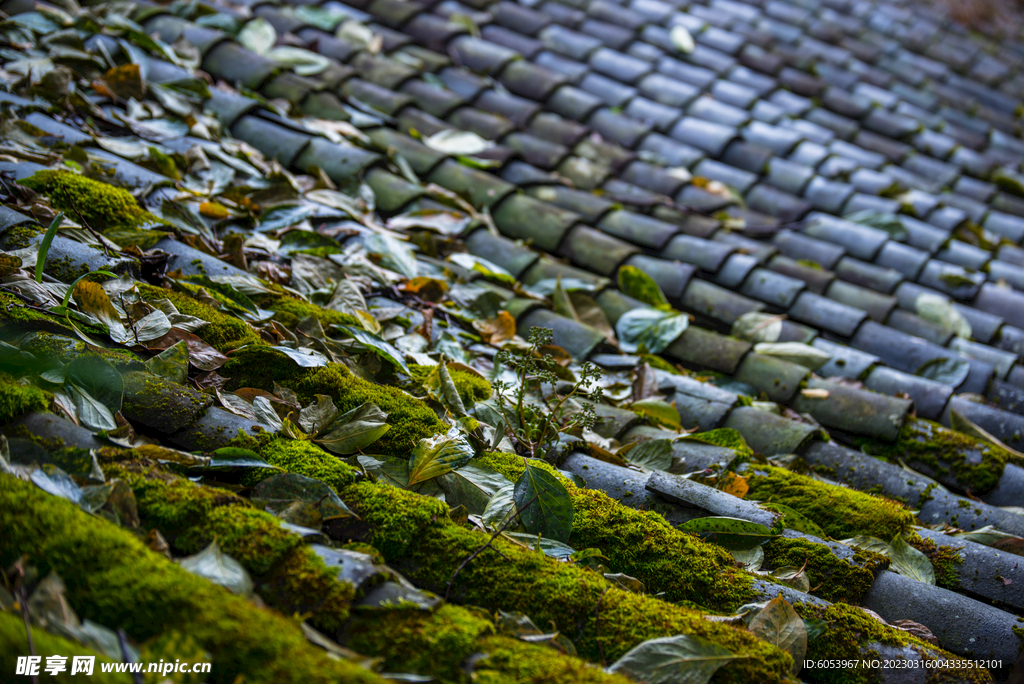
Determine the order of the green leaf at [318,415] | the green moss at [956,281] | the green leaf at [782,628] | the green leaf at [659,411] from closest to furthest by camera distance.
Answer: the green leaf at [782,628] < the green leaf at [318,415] < the green leaf at [659,411] < the green moss at [956,281]

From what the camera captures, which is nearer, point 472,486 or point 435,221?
point 472,486

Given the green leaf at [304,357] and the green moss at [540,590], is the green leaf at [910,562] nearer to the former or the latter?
the green moss at [540,590]

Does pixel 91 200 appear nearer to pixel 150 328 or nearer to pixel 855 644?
pixel 150 328

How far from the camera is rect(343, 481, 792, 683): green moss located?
45.9 inches

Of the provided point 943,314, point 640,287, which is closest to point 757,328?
point 640,287

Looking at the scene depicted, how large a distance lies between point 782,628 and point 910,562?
0.60 m

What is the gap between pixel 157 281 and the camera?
1.83m

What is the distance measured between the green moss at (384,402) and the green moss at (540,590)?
0.24 meters

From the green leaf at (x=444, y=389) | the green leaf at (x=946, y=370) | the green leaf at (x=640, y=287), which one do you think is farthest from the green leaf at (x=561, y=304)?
the green leaf at (x=946, y=370)

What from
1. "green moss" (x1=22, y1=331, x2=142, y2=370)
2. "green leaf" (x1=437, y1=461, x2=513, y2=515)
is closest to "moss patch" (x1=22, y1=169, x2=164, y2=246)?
"green moss" (x1=22, y1=331, x2=142, y2=370)

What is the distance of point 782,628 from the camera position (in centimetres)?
128

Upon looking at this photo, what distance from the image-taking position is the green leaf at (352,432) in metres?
1.47

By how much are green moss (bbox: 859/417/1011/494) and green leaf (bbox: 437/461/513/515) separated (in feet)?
4.67

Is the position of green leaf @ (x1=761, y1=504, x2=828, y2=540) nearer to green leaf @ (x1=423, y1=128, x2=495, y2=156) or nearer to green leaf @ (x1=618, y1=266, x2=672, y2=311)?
green leaf @ (x1=618, y1=266, x2=672, y2=311)
